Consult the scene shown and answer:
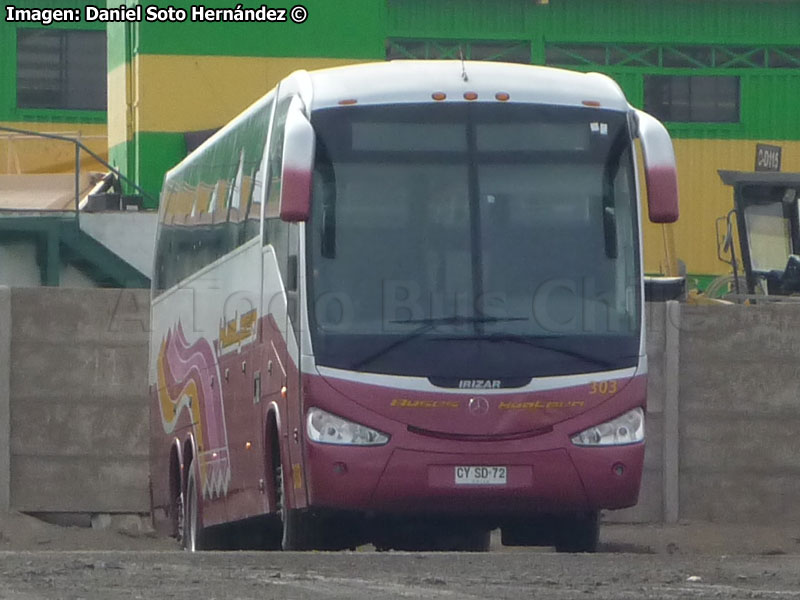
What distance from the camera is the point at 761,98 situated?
41.8 meters

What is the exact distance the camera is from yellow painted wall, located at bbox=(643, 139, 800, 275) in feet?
136

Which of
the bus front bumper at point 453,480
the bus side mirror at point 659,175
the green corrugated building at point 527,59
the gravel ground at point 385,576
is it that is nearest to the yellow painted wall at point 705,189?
the green corrugated building at point 527,59

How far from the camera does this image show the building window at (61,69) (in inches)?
1741

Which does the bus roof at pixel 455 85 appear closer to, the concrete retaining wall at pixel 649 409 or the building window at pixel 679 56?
the concrete retaining wall at pixel 649 409

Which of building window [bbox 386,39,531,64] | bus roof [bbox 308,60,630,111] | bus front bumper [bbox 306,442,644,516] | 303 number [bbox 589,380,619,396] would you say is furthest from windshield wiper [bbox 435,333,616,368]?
building window [bbox 386,39,531,64]

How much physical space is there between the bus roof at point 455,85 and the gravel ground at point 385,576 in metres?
3.16

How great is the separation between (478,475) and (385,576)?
8.61 feet

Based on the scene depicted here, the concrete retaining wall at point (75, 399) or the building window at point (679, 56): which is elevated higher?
the building window at point (679, 56)

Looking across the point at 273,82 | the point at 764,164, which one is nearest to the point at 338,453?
the point at 764,164

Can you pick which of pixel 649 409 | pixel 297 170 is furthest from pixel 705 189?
pixel 297 170

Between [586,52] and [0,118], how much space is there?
12.8 metres

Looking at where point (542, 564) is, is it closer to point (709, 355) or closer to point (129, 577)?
point (129, 577)

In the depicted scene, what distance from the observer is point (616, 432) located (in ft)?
42.2

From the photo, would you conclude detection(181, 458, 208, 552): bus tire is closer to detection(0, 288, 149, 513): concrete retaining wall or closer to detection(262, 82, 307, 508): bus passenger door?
detection(0, 288, 149, 513): concrete retaining wall
